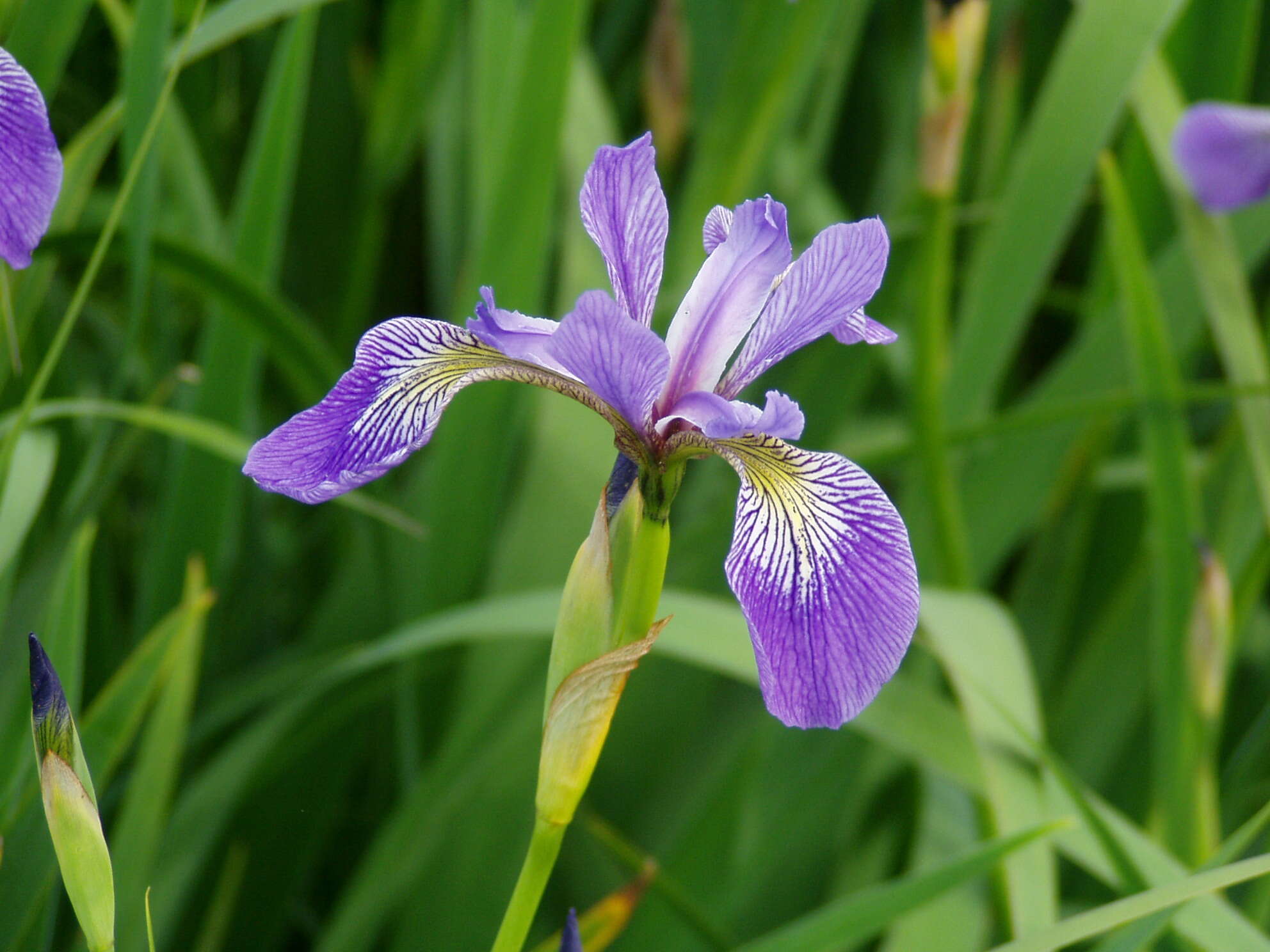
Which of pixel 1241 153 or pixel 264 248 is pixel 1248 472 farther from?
pixel 264 248

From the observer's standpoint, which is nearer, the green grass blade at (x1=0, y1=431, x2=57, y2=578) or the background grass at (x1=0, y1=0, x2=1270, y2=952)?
the green grass blade at (x1=0, y1=431, x2=57, y2=578)

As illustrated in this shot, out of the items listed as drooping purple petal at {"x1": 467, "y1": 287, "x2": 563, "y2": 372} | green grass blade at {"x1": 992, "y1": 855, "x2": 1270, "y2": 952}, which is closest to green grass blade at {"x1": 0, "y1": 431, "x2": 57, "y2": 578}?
drooping purple petal at {"x1": 467, "y1": 287, "x2": 563, "y2": 372}

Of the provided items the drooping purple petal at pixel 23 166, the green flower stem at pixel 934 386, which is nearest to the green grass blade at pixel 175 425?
the drooping purple petal at pixel 23 166

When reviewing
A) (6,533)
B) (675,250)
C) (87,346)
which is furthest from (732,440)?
(87,346)

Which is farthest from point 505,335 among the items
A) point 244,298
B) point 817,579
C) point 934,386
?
point 934,386

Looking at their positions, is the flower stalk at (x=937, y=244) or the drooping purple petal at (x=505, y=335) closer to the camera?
the drooping purple petal at (x=505, y=335)

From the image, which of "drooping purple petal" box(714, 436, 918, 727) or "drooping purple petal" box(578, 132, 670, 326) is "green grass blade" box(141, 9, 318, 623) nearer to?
→ "drooping purple petal" box(578, 132, 670, 326)

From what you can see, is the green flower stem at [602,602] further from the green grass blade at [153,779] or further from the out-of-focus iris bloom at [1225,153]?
the out-of-focus iris bloom at [1225,153]
